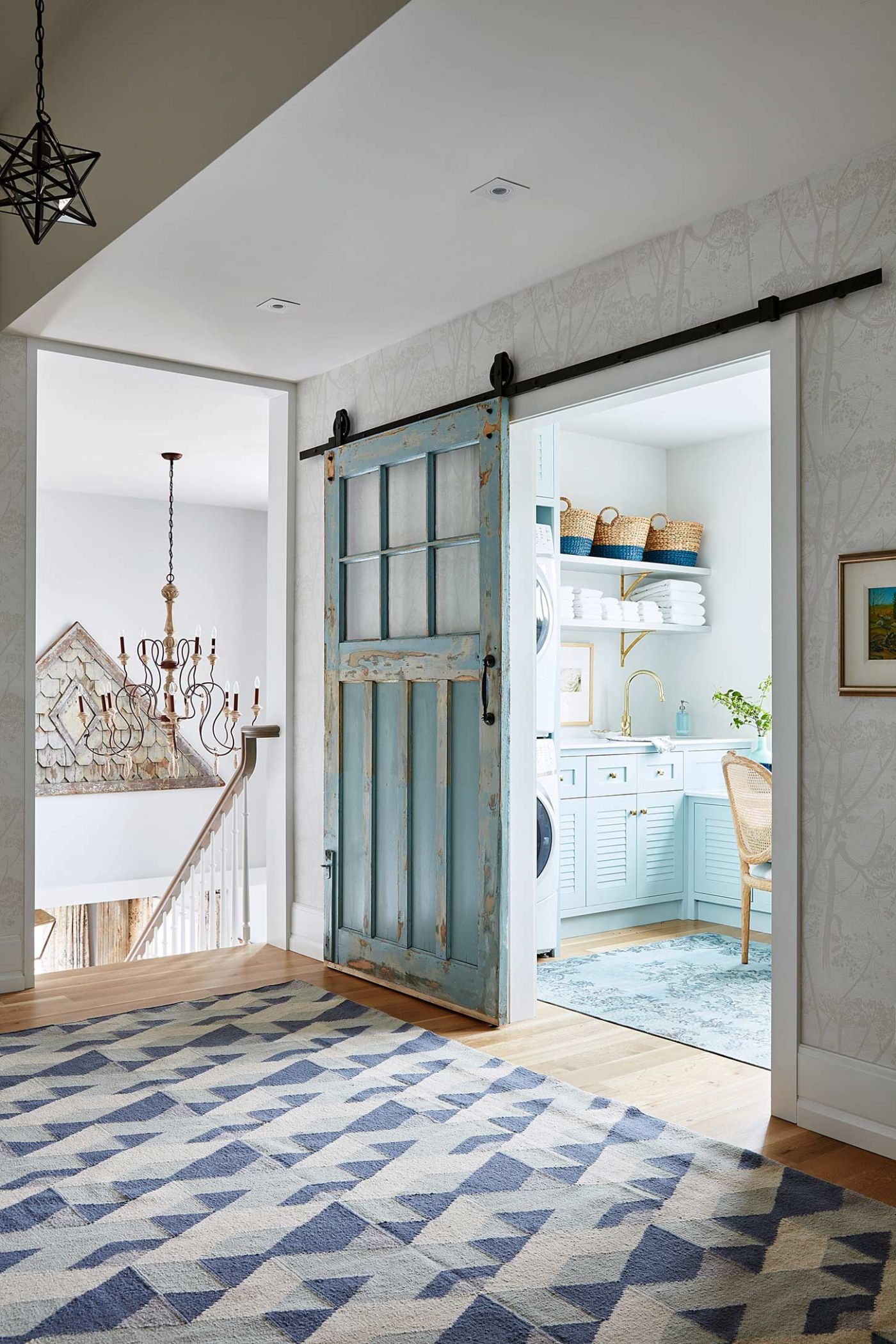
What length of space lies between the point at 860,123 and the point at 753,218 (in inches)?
18.2

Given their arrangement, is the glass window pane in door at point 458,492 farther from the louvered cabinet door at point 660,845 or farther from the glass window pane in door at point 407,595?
the louvered cabinet door at point 660,845

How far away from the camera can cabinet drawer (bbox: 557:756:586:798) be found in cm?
528

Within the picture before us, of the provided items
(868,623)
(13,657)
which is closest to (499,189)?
(868,623)

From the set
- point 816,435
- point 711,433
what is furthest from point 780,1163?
point 711,433

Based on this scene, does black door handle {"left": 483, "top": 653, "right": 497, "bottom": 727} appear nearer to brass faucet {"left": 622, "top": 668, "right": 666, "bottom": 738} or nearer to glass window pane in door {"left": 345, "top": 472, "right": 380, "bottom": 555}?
glass window pane in door {"left": 345, "top": 472, "right": 380, "bottom": 555}

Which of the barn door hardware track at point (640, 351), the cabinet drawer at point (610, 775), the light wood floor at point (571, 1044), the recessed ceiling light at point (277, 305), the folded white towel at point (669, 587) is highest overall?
the recessed ceiling light at point (277, 305)

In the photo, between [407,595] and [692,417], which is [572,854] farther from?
[692,417]

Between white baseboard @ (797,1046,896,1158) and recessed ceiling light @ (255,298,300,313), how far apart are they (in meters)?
2.93

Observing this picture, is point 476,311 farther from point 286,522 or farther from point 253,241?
point 286,522

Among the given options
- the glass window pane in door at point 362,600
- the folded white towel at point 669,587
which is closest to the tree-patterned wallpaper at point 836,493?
the glass window pane in door at point 362,600

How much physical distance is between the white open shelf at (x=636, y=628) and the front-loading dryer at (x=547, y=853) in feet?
2.66

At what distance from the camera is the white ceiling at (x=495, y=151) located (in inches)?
89.7

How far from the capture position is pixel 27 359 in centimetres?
445

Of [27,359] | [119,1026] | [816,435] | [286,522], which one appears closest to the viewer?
[816,435]
